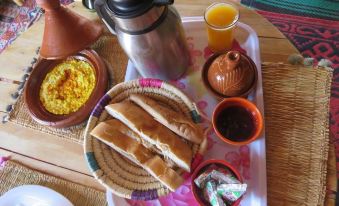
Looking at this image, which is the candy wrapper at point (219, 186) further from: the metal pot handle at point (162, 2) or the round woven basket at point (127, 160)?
the metal pot handle at point (162, 2)

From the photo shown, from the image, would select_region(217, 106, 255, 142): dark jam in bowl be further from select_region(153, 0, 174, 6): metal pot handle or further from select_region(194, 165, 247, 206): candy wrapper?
select_region(153, 0, 174, 6): metal pot handle

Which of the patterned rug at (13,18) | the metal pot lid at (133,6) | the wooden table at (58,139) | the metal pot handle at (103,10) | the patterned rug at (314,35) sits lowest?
the patterned rug at (13,18)

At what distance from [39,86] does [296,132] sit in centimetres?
77

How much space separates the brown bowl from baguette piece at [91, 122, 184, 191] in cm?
15

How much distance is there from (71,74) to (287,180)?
2.28 ft

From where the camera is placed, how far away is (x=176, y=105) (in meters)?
0.84

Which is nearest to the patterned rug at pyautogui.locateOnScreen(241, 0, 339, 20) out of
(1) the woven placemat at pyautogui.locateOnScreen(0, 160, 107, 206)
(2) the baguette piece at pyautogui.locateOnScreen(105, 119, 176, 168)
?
(2) the baguette piece at pyautogui.locateOnScreen(105, 119, 176, 168)

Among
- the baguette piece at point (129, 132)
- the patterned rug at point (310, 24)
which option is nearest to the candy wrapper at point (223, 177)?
the baguette piece at point (129, 132)

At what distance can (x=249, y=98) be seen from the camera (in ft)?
2.84

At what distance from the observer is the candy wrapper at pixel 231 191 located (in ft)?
2.19

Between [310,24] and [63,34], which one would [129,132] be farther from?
[310,24]

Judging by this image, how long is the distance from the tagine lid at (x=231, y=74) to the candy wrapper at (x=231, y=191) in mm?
235

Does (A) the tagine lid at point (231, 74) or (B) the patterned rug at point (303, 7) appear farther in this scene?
(B) the patterned rug at point (303, 7)

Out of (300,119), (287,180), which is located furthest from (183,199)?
(300,119)
